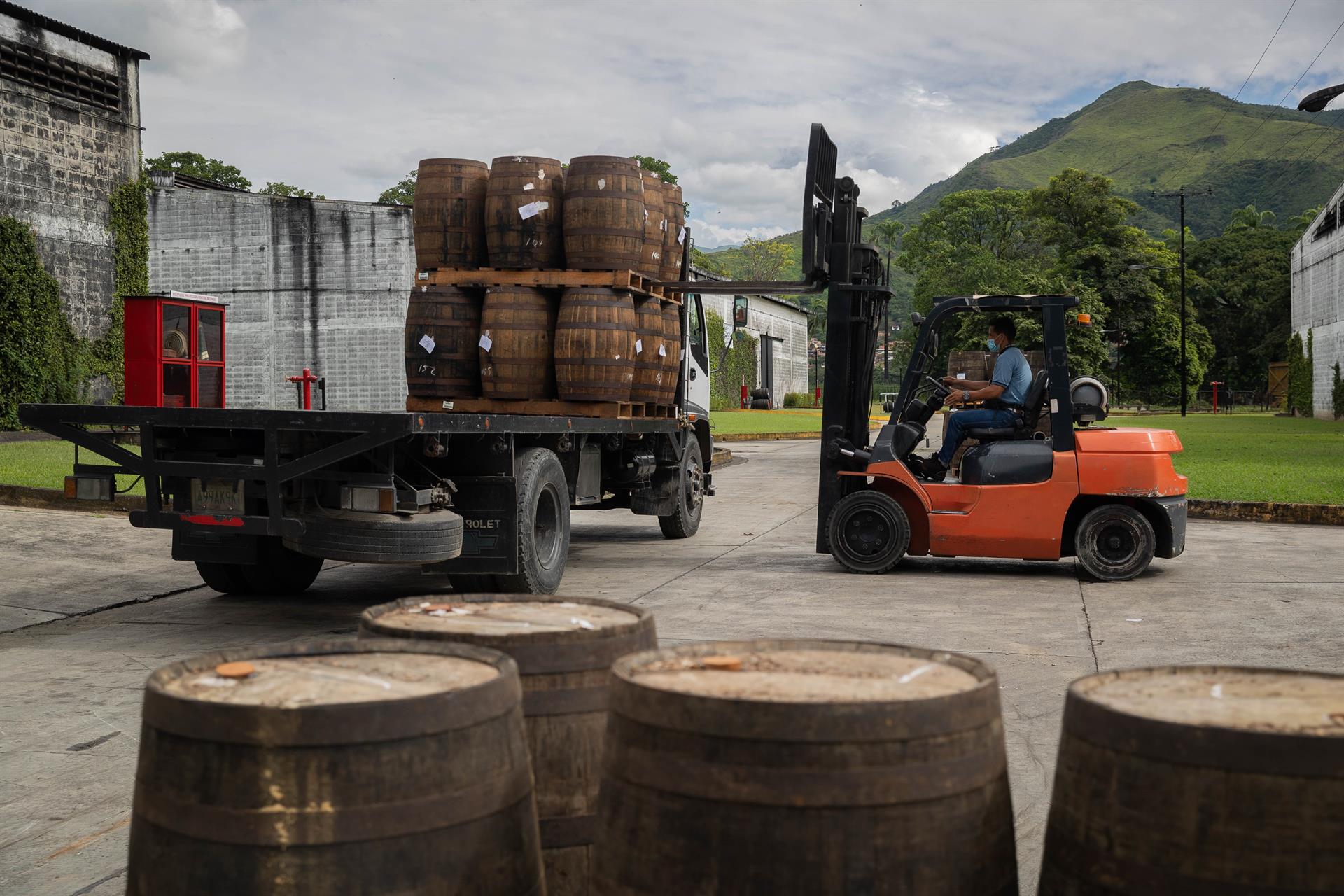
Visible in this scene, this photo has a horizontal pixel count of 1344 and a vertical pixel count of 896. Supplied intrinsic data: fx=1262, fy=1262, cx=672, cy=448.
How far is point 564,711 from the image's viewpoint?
273cm

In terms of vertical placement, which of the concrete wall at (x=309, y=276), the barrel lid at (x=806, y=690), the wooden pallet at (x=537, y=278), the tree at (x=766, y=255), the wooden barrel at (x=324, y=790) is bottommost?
the wooden barrel at (x=324, y=790)

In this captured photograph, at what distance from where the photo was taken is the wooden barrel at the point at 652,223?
10336 millimetres

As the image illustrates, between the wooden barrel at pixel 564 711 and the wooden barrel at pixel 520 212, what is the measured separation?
7459 mm

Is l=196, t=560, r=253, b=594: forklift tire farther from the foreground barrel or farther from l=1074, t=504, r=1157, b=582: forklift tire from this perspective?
the foreground barrel

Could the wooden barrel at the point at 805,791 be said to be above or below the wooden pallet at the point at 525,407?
below

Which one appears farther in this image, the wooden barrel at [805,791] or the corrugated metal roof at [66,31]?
the corrugated metal roof at [66,31]

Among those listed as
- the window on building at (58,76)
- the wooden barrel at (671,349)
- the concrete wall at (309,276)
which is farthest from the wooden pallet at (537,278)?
the concrete wall at (309,276)

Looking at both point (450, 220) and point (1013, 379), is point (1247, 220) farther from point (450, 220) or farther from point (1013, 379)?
point (450, 220)

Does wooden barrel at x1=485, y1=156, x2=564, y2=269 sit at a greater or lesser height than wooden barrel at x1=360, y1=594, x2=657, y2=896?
greater

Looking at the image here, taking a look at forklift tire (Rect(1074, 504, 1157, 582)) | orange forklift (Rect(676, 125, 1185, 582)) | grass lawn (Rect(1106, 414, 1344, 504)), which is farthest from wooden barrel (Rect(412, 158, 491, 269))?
grass lawn (Rect(1106, 414, 1344, 504))

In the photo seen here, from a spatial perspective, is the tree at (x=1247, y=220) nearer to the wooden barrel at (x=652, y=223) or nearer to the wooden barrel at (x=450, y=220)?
the wooden barrel at (x=652, y=223)

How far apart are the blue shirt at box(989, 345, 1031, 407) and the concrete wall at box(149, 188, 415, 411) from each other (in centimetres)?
2537

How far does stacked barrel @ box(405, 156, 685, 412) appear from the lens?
9.86m

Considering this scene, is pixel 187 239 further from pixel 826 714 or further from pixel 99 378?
pixel 826 714
